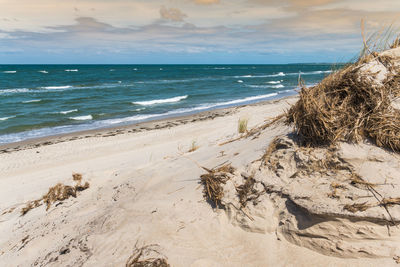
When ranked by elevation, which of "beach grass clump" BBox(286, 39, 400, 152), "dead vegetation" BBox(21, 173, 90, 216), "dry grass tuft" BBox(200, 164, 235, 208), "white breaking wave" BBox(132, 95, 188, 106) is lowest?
"white breaking wave" BBox(132, 95, 188, 106)

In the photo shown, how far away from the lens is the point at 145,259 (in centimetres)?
314

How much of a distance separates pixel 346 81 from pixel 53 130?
16.0 m

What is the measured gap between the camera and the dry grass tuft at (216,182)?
3739 millimetres

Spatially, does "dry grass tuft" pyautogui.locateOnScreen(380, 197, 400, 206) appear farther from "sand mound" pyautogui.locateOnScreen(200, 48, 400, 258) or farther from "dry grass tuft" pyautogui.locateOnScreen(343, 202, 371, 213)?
"dry grass tuft" pyautogui.locateOnScreen(343, 202, 371, 213)

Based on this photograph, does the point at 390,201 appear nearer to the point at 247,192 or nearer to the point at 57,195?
the point at 247,192

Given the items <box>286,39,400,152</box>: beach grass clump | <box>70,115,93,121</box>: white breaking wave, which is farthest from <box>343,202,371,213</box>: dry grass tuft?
<box>70,115,93,121</box>: white breaking wave

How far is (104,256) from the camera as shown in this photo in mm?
3312

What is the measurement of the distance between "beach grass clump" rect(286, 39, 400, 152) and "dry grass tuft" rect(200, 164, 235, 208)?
3.76 feet

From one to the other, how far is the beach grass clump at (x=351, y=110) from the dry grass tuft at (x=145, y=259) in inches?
92.8

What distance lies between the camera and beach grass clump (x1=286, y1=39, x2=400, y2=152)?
3527 millimetres

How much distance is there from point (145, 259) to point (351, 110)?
3.18 metres

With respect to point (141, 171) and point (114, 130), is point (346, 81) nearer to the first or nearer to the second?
point (141, 171)

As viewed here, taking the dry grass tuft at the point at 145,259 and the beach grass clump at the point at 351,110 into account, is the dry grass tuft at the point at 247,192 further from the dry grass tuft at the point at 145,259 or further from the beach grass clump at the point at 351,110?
the dry grass tuft at the point at 145,259

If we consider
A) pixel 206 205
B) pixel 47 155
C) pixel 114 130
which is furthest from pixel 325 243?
pixel 114 130
